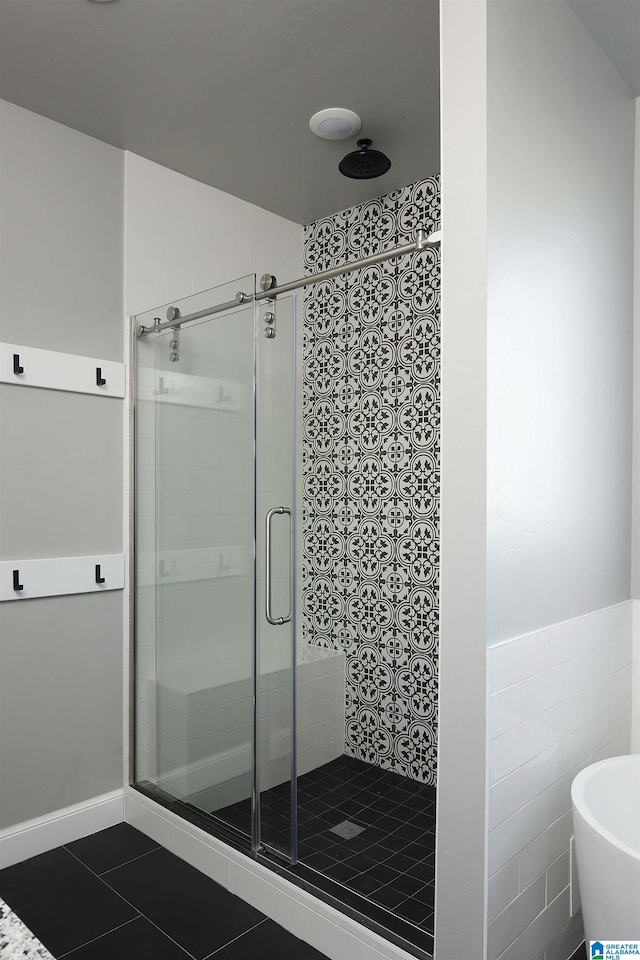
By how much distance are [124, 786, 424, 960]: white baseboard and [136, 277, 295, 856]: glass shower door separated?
81 mm

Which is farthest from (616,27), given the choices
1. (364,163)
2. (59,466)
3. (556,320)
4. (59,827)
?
(59,827)

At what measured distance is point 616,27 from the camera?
1889 mm

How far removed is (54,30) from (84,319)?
96 centimetres

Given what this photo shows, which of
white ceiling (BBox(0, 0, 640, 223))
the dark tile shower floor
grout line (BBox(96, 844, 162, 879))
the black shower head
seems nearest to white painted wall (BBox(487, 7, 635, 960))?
white ceiling (BBox(0, 0, 640, 223))

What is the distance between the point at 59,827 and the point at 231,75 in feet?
9.13

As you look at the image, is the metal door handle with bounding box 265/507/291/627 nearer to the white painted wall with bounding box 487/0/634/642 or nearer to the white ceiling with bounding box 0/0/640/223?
the white painted wall with bounding box 487/0/634/642

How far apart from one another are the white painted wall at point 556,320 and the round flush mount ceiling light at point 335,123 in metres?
0.86

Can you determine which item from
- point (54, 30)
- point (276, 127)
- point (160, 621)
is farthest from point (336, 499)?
point (54, 30)

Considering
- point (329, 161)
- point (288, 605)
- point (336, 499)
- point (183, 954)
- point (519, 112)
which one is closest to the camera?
point (519, 112)

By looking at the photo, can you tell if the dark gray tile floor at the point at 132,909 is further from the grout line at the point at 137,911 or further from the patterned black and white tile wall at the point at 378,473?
the patterned black and white tile wall at the point at 378,473

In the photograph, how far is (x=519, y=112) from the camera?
Answer: 1581 millimetres

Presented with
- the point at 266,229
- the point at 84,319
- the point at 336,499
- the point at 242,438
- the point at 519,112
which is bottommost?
the point at 336,499

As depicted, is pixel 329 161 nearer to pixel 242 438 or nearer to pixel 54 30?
pixel 54 30

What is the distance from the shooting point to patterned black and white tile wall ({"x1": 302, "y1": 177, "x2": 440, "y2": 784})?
2.93 meters
